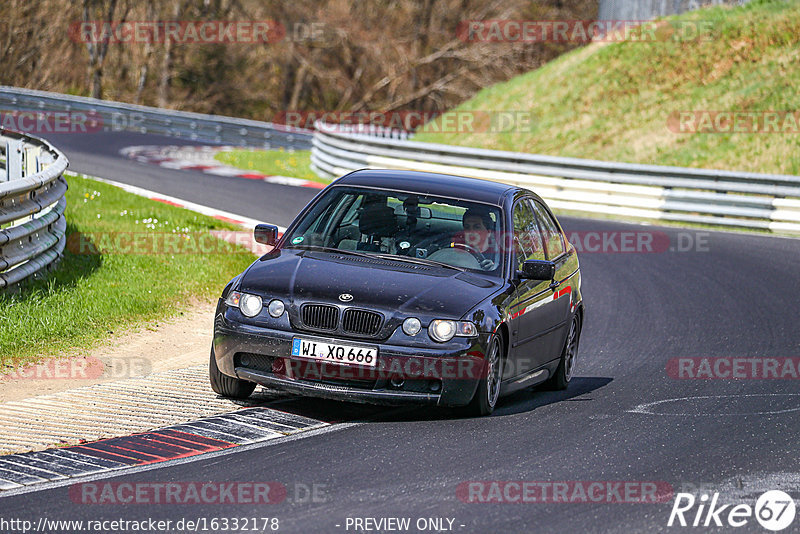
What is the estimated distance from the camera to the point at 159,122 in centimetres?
3794

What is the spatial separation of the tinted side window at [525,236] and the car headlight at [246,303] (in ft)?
6.47

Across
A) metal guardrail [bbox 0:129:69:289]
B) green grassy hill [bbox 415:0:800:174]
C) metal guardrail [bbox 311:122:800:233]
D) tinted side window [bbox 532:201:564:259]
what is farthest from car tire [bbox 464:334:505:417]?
green grassy hill [bbox 415:0:800:174]

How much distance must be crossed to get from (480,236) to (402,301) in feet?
4.36

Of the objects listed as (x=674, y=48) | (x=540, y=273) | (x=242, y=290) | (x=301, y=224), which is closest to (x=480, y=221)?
(x=540, y=273)

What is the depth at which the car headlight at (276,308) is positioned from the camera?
7699 millimetres

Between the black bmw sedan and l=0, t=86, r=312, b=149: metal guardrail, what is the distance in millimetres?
28332

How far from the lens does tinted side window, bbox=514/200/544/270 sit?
894 cm

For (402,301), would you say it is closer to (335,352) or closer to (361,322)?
(361,322)

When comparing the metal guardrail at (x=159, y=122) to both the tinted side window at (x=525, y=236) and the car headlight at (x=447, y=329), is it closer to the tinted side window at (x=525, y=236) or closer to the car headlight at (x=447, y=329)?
the tinted side window at (x=525, y=236)

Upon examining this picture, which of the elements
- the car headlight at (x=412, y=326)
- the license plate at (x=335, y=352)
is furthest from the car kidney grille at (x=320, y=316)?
the car headlight at (x=412, y=326)

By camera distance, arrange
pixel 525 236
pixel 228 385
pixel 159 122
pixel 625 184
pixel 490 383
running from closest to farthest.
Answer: pixel 490 383
pixel 228 385
pixel 525 236
pixel 625 184
pixel 159 122

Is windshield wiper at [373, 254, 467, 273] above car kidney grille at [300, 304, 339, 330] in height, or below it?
above

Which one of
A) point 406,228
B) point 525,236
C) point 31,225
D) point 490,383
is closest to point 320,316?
point 490,383

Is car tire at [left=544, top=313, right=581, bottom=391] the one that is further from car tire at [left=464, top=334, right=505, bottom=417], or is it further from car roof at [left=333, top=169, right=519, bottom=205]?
car tire at [left=464, top=334, right=505, bottom=417]
